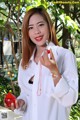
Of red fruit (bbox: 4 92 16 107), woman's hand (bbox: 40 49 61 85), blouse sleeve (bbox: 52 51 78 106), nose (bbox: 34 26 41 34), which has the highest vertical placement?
nose (bbox: 34 26 41 34)

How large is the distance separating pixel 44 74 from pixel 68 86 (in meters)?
0.20

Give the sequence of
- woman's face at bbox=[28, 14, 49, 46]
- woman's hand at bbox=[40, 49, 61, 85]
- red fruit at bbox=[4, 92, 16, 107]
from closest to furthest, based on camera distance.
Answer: woman's hand at bbox=[40, 49, 61, 85], woman's face at bbox=[28, 14, 49, 46], red fruit at bbox=[4, 92, 16, 107]

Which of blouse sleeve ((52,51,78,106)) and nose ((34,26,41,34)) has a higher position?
nose ((34,26,41,34))

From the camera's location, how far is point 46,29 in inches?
76.4

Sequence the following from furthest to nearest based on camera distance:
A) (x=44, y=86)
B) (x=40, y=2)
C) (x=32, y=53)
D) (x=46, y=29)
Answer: (x=40, y=2)
(x=32, y=53)
(x=46, y=29)
(x=44, y=86)

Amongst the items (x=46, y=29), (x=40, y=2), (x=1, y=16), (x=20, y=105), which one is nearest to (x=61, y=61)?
(x=46, y=29)

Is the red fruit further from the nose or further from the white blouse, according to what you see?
the nose

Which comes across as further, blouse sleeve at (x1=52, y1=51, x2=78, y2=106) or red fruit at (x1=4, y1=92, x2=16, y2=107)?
red fruit at (x1=4, y1=92, x2=16, y2=107)

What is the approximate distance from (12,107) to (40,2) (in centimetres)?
292

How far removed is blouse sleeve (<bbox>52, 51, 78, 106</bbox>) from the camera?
65.2 inches

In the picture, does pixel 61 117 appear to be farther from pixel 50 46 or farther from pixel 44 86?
pixel 50 46

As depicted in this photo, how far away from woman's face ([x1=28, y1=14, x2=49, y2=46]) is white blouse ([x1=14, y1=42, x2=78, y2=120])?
0.07 meters

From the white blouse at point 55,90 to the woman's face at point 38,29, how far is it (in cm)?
7

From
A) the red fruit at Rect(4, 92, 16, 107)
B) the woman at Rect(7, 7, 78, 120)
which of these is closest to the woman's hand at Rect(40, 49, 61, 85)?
the woman at Rect(7, 7, 78, 120)
